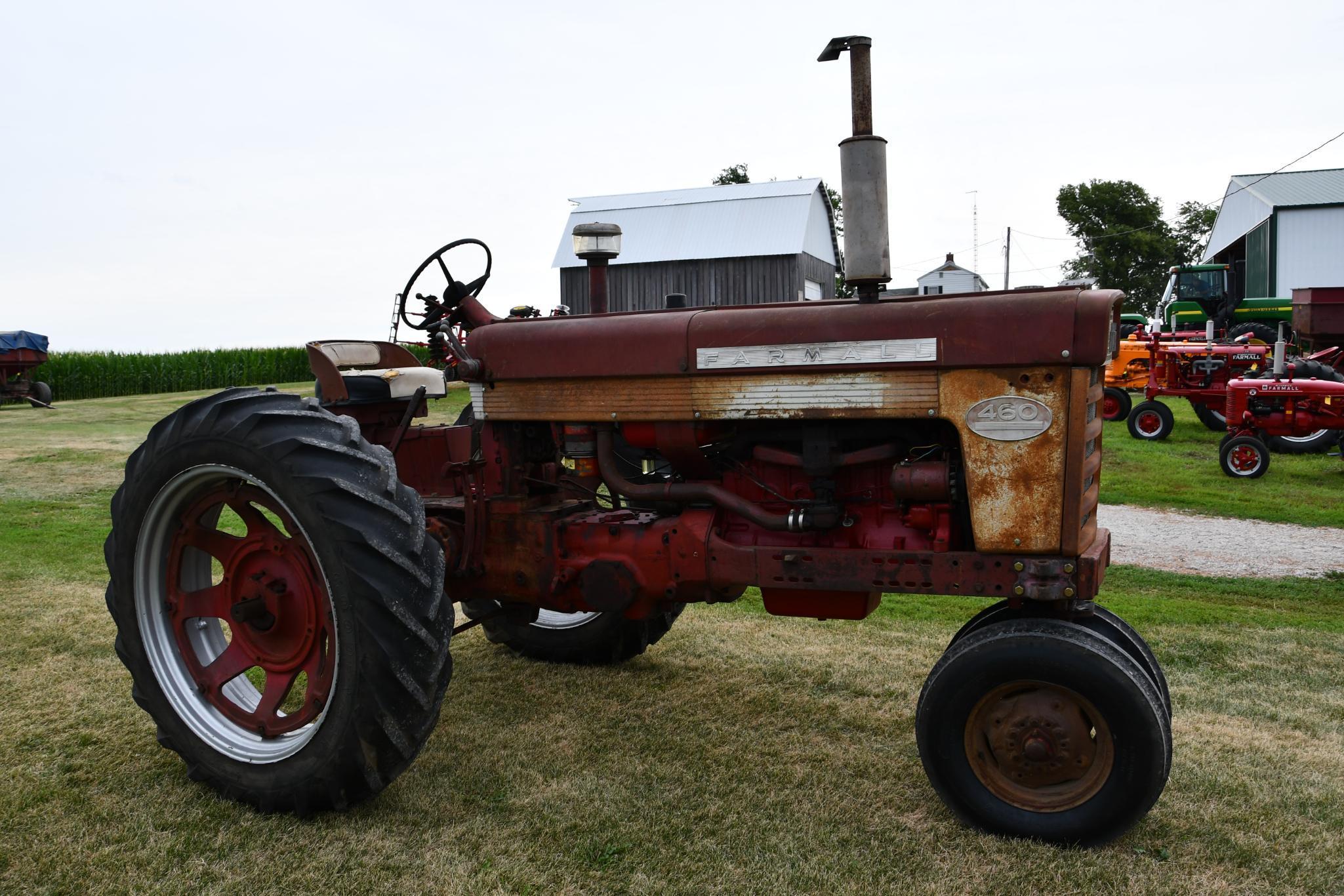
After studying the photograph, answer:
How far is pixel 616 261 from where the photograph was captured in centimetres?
2228

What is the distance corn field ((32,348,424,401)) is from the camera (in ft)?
90.9

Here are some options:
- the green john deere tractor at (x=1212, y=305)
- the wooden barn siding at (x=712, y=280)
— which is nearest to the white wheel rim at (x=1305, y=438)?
the wooden barn siding at (x=712, y=280)

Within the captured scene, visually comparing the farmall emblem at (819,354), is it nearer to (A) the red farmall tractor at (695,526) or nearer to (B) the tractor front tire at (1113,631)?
(A) the red farmall tractor at (695,526)

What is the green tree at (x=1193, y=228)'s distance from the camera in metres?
40.0

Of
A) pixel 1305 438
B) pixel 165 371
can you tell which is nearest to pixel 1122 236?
pixel 1305 438

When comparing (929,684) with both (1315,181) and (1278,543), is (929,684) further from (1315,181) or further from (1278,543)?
(1315,181)

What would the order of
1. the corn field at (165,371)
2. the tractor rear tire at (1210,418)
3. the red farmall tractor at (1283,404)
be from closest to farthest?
the red farmall tractor at (1283,404) < the tractor rear tire at (1210,418) < the corn field at (165,371)

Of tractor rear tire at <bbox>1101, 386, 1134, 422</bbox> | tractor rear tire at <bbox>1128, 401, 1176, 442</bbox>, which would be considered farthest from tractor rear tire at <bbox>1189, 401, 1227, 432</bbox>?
tractor rear tire at <bbox>1128, 401, 1176, 442</bbox>

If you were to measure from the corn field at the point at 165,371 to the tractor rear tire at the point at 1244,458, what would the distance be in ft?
62.0

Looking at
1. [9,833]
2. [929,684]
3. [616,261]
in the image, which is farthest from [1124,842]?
[616,261]

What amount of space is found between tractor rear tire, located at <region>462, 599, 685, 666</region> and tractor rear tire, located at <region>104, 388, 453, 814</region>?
111 centimetres

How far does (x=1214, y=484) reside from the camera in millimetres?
10414

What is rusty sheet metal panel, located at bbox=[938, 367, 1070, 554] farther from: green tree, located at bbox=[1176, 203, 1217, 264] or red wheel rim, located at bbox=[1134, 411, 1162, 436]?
green tree, located at bbox=[1176, 203, 1217, 264]

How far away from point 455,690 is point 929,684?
80.7 inches
